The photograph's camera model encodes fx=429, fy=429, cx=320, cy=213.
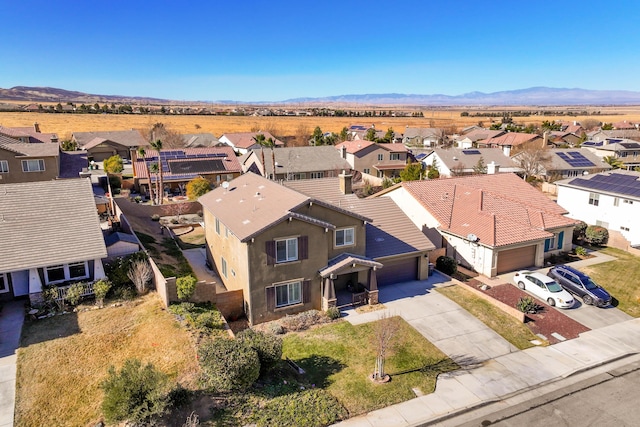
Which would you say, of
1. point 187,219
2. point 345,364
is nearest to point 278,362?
point 345,364

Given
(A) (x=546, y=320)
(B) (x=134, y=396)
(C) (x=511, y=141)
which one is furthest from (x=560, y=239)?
(C) (x=511, y=141)

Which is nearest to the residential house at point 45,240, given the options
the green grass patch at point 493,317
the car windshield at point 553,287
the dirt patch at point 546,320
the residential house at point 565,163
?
the green grass patch at point 493,317

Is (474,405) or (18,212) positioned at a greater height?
(18,212)

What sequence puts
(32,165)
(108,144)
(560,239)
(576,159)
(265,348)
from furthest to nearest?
(108,144) → (576,159) → (32,165) → (560,239) → (265,348)

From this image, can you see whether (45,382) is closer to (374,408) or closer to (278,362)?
(278,362)

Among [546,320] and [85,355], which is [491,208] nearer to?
[546,320]

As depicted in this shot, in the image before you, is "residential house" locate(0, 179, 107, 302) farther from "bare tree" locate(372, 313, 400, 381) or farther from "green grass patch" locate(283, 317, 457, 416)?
"bare tree" locate(372, 313, 400, 381)

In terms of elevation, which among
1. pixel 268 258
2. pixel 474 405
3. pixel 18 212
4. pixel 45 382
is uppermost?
pixel 18 212

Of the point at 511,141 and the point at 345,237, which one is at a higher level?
the point at 511,141
